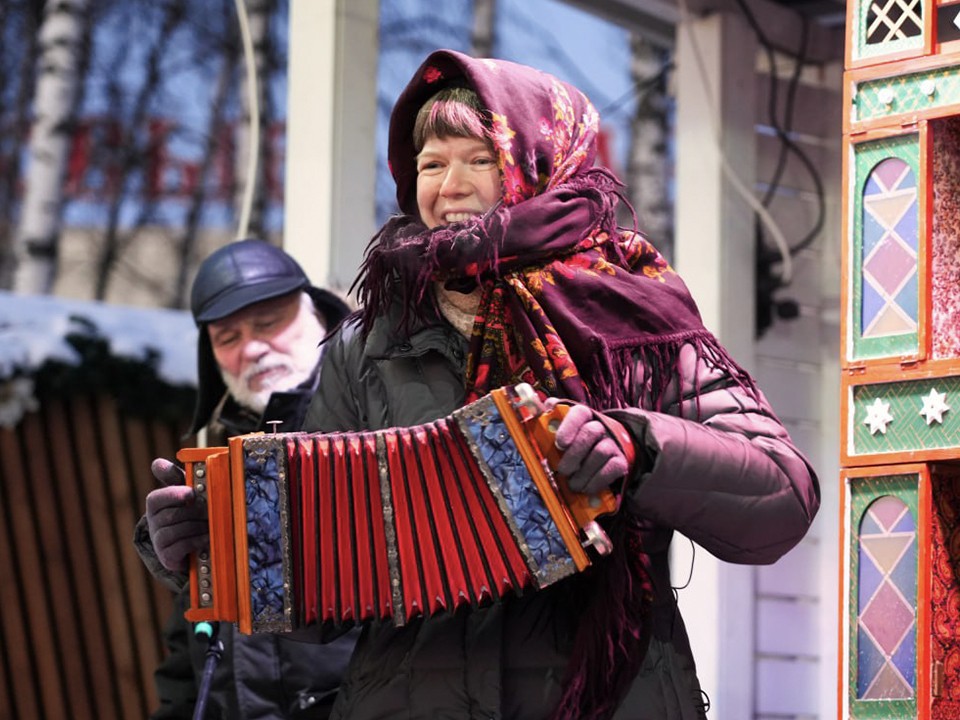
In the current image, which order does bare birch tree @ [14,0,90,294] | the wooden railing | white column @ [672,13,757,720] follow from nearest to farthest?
white column @ [672,13,757,720], the wooden railing, bare birch tree @ [14,0,90,294]

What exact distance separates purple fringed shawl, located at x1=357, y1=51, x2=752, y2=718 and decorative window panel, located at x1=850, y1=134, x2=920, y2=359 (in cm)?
98

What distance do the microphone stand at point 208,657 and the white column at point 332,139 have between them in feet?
5.69

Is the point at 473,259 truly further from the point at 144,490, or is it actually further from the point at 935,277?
the point at 144,490

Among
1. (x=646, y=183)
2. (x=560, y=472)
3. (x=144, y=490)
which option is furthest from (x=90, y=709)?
(x=646, y=183)

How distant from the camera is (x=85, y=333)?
6402 millimetres

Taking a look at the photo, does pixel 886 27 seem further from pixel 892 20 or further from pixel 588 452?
pixel 588 452

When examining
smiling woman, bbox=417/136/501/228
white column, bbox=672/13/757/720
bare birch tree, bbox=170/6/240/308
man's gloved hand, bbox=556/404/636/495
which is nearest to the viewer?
man's gloved hand, bbox=556/404/636/495

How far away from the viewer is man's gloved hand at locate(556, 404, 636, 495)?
2.33 metres

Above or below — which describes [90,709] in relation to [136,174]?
below

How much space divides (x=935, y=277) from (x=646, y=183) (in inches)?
273

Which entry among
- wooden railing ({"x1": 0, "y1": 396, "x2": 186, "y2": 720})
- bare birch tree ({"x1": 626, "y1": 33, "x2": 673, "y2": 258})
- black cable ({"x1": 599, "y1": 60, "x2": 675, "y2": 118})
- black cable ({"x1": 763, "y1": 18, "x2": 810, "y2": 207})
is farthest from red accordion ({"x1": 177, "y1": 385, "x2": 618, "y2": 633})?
bare birch tree ({"x1": 626, "y1": 33, "x2": 673, "y2": 258})

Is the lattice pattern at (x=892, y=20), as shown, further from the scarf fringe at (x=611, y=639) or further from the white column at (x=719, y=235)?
the white column at (x=719, y=235)

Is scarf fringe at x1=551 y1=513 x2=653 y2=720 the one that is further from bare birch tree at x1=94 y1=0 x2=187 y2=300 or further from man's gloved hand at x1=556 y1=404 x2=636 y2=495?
bare birch tree at x1=94 y1=0 x2=187 y2=300

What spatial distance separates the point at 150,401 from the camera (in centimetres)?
641
